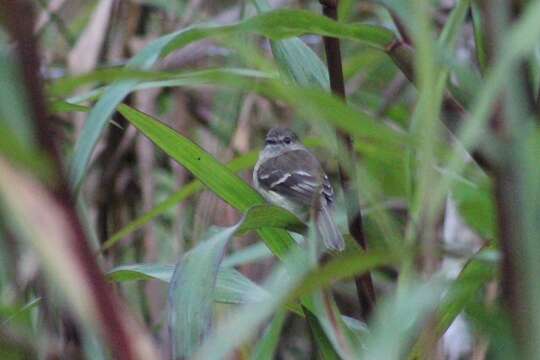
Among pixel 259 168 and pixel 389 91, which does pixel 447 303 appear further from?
pixel 259 168

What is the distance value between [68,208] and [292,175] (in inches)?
110

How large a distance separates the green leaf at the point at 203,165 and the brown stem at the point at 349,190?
0.33ft

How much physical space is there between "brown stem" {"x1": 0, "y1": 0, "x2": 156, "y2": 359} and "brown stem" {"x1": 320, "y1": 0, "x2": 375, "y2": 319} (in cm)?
90

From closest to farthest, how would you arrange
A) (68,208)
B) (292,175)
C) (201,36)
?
(68,208) < (201,36) < (292,175)

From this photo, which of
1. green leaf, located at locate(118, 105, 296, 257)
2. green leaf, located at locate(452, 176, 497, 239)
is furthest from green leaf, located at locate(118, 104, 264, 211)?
green leaf, located at locate(452, 176, 497, 239)

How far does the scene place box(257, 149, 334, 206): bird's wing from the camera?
314 cm

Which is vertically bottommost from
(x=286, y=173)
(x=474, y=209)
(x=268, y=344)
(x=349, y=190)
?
(x=286, y=173)

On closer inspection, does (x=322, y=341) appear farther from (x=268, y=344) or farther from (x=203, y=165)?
(x=203, y=165)

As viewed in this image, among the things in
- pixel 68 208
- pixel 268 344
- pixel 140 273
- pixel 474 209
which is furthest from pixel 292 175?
pixel 68 208

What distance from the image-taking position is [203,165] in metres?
1.52

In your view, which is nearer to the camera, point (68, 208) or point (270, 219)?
point (68, 208)

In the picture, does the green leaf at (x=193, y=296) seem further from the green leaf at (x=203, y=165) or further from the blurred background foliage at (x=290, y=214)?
the green leaf at (x=203, y=165)

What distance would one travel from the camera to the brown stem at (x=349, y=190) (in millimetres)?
1424

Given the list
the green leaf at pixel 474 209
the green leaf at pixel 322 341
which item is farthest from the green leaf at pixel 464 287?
the green leaf at pixel 474 209
